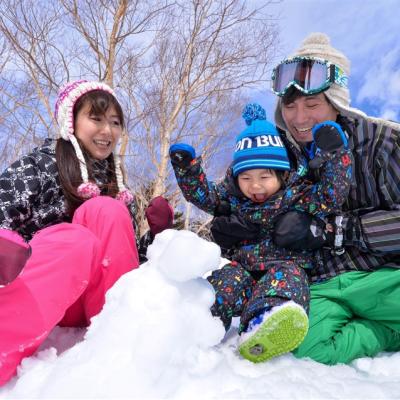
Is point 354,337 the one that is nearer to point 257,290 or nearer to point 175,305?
point 257,290

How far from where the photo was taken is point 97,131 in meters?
1.75

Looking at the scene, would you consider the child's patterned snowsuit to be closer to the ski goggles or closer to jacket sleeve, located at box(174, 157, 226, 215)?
jacket sleeve, located at box(174, 157, 226, 215)

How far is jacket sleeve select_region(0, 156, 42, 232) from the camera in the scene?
1341 mm

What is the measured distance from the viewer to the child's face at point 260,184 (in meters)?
1.60

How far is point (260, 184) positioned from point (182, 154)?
15.2 inches

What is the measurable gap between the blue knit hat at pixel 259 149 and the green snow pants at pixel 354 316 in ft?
1.90

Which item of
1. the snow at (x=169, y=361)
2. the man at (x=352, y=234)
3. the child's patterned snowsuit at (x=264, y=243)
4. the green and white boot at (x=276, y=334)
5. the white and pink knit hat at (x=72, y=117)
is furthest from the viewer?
the white and pink knit hat at (x=72, y=117)

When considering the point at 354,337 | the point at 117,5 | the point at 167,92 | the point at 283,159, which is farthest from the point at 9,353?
the point at 167,92

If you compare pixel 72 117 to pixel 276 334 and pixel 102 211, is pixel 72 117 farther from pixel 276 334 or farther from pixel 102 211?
pixel 276 334

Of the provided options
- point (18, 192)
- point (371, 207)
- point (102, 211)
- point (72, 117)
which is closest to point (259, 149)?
point (371, 207)

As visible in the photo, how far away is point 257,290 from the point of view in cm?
122

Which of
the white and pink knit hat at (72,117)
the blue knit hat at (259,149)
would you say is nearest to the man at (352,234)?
the blue knit hat at (259,149)

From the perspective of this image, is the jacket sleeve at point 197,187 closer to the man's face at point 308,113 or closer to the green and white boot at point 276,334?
the man's face at point 308,113

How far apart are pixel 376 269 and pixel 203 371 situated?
3.00 ft
